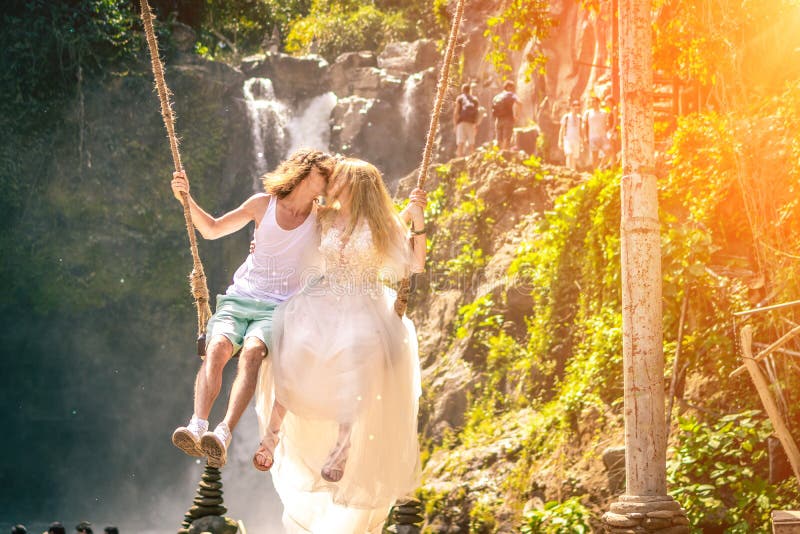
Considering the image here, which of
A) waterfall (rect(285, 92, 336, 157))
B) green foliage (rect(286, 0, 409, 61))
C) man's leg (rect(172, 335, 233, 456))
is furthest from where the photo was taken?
green foliage (rect(286, 0, 409, 61))

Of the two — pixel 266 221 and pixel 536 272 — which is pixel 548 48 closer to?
pixel 536 272

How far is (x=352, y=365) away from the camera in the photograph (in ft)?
18.5

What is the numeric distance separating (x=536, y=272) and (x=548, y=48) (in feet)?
44.0

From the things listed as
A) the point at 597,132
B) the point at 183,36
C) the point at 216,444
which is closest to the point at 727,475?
the point at 216,444

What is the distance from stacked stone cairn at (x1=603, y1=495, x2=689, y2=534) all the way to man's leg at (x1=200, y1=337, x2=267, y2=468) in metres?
1.94

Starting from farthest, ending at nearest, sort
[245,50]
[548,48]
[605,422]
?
1. [245,50]
2. [548,48]
3. [605,422]

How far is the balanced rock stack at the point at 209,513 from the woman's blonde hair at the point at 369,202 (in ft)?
5.35

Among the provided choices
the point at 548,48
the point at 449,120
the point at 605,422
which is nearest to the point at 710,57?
the point at 605,422

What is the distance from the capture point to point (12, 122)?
2522cm

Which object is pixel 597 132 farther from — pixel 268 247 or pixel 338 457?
pixel 338 457

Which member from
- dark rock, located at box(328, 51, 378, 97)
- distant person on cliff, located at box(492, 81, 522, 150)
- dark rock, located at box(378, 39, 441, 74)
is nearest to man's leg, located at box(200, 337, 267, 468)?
→ distant person on cliff, located at box(492, 81, 522, 150)

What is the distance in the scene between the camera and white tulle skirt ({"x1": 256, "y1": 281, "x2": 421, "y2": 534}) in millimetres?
5645

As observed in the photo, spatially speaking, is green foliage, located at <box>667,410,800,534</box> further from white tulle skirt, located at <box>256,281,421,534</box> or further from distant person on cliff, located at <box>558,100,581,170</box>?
distant person on cliff, located at <box>558,100,581,170</box>

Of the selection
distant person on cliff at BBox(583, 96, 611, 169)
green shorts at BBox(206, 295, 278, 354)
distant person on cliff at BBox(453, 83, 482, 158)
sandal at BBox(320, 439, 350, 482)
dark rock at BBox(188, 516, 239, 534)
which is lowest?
dark rock at BBox(188, 516, 239, 534)
